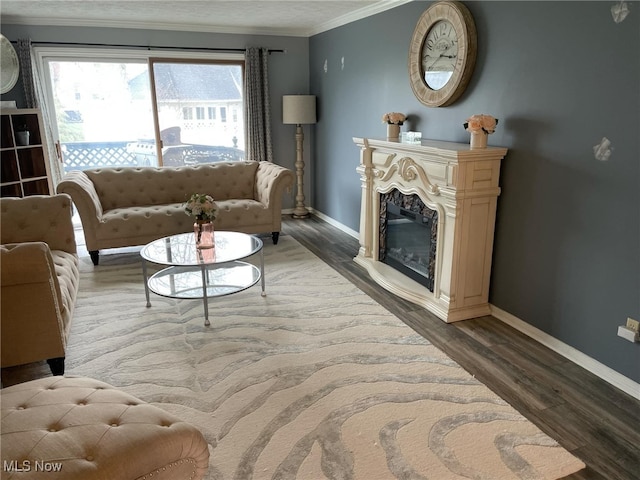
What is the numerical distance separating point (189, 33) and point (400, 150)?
137 inches

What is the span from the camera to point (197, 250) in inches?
133

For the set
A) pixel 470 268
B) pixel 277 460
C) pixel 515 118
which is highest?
pixel 515 118

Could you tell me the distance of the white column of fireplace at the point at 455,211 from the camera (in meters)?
3.00

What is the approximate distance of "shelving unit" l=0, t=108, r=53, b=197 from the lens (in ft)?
15.2

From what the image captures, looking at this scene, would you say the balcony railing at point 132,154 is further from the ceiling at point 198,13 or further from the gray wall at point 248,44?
the ceiling at point 198,13

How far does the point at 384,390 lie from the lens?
2398 millimetres

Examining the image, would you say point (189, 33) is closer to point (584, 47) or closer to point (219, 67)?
point (219, 67)

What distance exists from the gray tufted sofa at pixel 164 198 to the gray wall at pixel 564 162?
2.02 meters

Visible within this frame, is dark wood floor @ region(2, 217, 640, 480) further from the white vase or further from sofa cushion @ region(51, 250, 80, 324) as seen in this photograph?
the white vase

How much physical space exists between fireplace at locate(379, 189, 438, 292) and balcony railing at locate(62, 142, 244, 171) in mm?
2915

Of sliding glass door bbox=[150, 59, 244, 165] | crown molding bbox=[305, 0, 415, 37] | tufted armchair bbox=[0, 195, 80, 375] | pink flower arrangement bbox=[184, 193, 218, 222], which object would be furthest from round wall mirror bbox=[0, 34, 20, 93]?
crown molding bbox=[305, 0, 415, 37]

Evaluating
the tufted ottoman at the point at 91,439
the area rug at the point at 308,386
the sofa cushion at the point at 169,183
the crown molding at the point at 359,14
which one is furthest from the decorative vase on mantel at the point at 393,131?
the tufted ottoman at the point at 91,439

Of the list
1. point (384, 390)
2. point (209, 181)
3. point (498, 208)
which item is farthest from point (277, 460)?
point (209, 181)

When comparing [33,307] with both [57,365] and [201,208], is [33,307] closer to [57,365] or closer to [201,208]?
[57,365]
